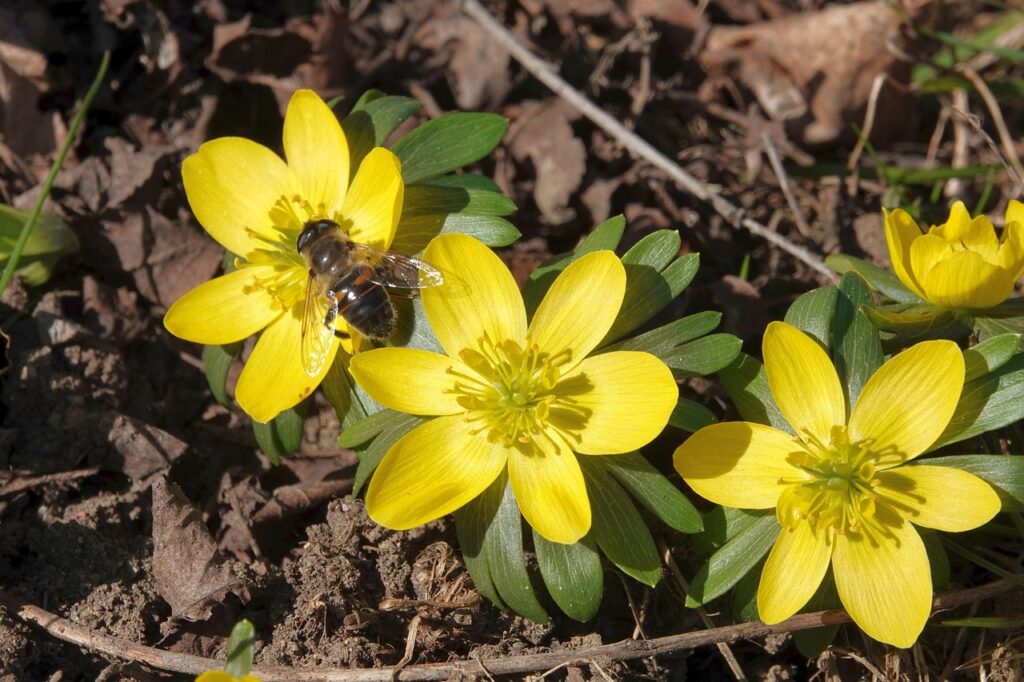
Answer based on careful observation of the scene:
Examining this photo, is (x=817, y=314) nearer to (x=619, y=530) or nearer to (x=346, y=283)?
(x=619, y=530)

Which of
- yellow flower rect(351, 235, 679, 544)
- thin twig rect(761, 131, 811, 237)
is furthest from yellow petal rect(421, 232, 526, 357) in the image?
thin twig rect(761, 131, 811, 237)

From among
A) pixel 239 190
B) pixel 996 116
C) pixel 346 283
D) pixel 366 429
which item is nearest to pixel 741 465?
pixel 366 429

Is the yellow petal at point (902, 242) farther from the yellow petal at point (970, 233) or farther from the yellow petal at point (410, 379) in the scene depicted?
the yellow petal at point (410, 379)

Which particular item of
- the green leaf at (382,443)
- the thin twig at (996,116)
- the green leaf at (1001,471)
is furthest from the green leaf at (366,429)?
the thin twig at (996,116)

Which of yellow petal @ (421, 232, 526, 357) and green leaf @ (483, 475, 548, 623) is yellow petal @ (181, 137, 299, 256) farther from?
green leaf @ (483, 475, 548, 623)

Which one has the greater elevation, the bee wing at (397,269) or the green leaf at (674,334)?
the bee wing at (397,269)

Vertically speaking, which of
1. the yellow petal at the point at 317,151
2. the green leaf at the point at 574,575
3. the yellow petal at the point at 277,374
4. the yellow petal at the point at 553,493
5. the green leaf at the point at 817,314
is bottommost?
the green leaf at the point at 574,575
